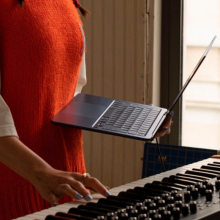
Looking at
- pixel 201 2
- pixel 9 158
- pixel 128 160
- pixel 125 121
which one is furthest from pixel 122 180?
pixel 9 158

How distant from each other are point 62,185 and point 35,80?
0.45m

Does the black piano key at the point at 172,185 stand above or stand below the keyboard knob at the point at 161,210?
below

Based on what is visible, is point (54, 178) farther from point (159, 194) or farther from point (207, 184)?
point (207, 184)

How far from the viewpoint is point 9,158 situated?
1.26 meters

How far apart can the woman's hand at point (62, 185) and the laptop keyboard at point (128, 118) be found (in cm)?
36

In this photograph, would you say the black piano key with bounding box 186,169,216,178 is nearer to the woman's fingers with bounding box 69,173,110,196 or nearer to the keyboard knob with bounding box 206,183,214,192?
the keyboard knob with bounding box 206,183,214,192

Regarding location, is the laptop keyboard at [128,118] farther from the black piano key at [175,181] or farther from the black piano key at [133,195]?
the black piano key at [133,195]

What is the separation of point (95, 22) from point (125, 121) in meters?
1.51

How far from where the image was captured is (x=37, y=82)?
151 centimetres

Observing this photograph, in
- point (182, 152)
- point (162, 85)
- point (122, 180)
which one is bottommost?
point (122, 180)

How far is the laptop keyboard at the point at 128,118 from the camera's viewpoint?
60.3 inches

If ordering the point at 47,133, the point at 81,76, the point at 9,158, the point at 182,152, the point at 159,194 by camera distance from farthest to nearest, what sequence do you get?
1. the point at 182,152
2. the point at 81,76
3. the point at 47,133
4. the point at 9,158
5. the point at 159,194

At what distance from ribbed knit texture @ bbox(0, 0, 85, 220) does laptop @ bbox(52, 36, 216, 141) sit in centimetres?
6

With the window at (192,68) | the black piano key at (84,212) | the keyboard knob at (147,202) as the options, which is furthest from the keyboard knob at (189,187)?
the window at (192,68)
